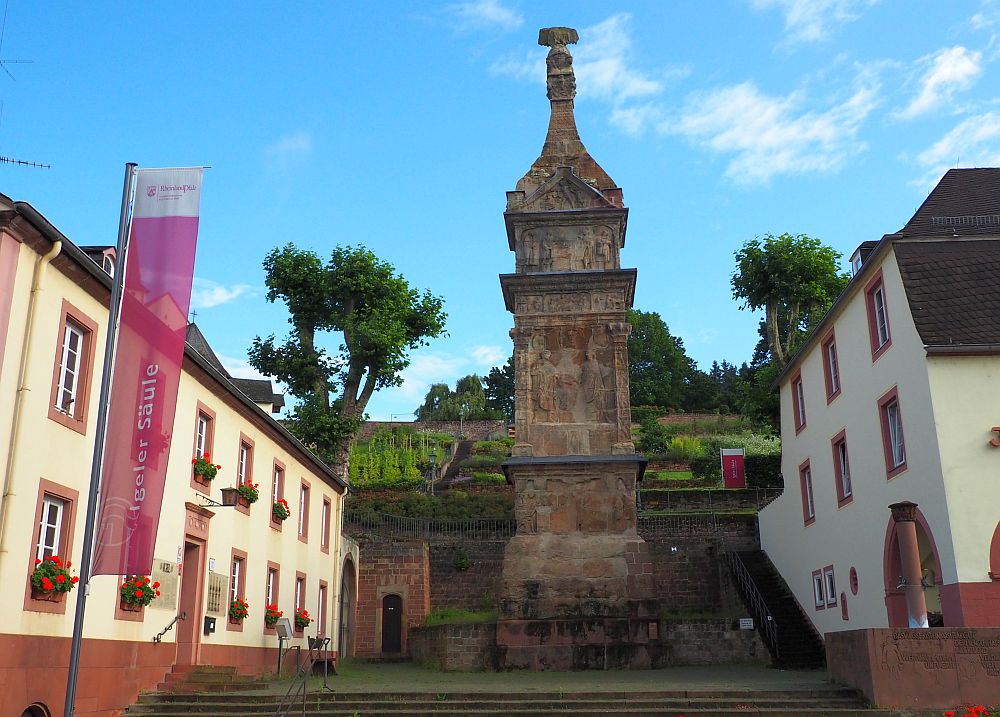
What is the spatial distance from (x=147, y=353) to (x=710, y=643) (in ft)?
44.6

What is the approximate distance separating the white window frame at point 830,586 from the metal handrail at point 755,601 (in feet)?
4.41

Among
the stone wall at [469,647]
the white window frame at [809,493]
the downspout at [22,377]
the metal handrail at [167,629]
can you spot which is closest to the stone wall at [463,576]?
the stone wall at [469,647]

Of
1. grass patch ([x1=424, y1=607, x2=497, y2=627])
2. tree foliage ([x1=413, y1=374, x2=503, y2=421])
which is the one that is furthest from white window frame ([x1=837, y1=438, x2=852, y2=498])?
tree foliage ([x1=413, y1=374, x2=503, y2=421])

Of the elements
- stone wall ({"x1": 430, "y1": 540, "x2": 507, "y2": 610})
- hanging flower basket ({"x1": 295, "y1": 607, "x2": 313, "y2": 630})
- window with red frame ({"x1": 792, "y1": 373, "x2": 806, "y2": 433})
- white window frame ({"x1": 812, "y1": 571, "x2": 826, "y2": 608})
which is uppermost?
window with red frame ({"x1": 792, "y1": 373, "x2": 806, "y2": 433})

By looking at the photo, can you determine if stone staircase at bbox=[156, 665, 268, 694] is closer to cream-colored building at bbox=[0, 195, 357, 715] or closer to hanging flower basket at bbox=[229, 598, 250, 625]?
cream-colored building at bbox=[0, 195, 357, 715]

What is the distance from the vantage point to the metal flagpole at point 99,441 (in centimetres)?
958

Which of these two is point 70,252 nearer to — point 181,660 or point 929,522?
point 181,660

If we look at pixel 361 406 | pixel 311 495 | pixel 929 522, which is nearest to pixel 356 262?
pixel 361 406

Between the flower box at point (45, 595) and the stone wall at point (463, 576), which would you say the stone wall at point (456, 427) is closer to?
the stone wall at point (463, 576)

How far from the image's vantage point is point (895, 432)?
18156 millimetres

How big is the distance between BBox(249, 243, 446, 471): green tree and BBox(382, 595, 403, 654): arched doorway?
6860mm

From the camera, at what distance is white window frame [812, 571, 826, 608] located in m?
22.4

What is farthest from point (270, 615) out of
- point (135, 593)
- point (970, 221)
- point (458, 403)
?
point (458, 403)

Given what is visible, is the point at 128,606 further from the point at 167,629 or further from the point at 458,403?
the point at 458,403
